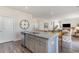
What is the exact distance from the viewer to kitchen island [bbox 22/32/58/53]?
2.16m

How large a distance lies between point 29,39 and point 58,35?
726mm

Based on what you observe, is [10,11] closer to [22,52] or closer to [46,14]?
[46,14]

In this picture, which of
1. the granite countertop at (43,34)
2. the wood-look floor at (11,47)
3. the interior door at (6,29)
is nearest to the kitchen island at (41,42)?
the granite countertop at (43,34)

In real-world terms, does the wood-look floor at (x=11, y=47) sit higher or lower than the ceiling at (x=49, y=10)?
lower

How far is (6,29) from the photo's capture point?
7.20ft

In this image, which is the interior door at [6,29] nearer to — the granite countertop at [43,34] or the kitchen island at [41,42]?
the kitchen island at [41,42]

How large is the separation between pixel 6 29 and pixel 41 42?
0.90m

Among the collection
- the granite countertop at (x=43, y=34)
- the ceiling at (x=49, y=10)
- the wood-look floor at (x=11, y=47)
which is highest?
the ceiling at (x=49, y=10)

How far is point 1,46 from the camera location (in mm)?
2148

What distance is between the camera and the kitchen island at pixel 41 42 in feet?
7.10

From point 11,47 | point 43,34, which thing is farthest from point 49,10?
point 11,47

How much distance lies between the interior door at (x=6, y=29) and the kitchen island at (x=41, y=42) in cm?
38

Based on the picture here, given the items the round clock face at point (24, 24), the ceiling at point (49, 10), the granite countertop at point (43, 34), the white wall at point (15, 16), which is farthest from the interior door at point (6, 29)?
the granite countertop at point (43, 34)
